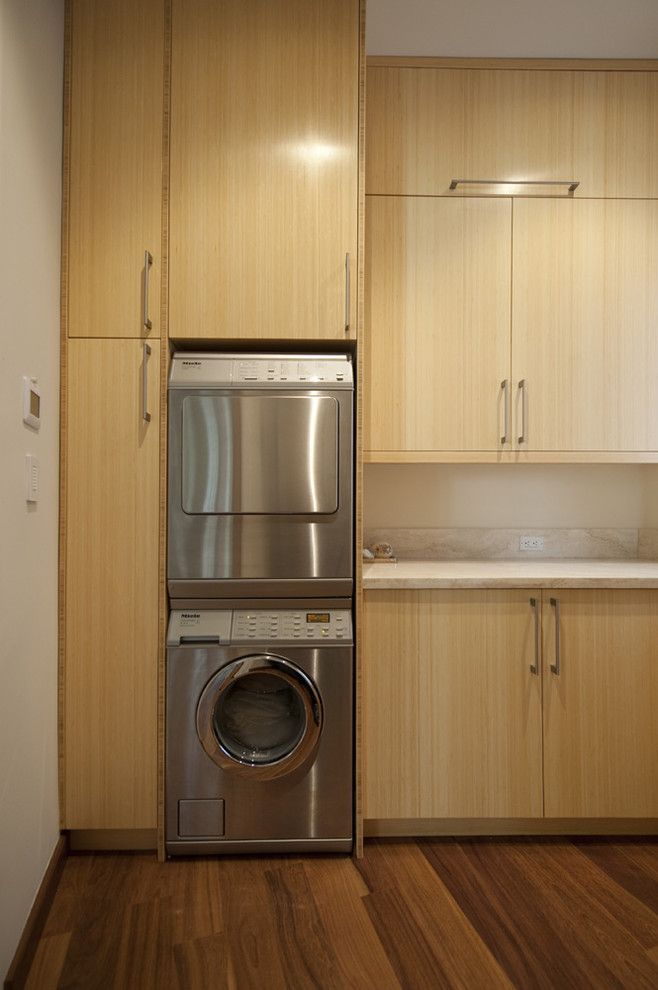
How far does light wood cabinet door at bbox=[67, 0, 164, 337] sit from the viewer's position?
7.04ft

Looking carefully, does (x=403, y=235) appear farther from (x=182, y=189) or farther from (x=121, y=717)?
(x=121, y=717)

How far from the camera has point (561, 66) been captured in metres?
2.55

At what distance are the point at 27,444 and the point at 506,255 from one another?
1837 millimetres

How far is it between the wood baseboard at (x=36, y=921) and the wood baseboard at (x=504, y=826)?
38.3 inches

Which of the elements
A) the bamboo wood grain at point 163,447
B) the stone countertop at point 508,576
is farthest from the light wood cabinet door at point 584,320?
the bamboo wood grain at point 163,447

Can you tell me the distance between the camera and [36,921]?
1768mm

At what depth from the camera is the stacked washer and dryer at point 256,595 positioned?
214cm

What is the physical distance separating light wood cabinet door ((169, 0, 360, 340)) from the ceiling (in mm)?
350

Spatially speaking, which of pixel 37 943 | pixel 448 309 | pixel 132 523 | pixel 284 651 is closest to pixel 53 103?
pixel 132 523

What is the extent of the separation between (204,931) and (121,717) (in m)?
0.66

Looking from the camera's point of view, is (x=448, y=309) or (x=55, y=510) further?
(x=448, y=309)

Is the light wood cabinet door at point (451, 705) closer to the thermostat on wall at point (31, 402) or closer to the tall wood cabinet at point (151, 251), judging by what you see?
the tall wood cabinet at point (151, 251)

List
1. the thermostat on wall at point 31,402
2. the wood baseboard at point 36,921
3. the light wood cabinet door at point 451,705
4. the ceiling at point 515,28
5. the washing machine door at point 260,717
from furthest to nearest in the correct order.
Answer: the ceiling at point 515,28
the light wood cabinet door at point 451,705
the washing machine door at point 260,717
the thermostat on wall at point 31,402
the wood baseboard at point 36,921

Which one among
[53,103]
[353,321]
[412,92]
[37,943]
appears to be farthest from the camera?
[412,92]
